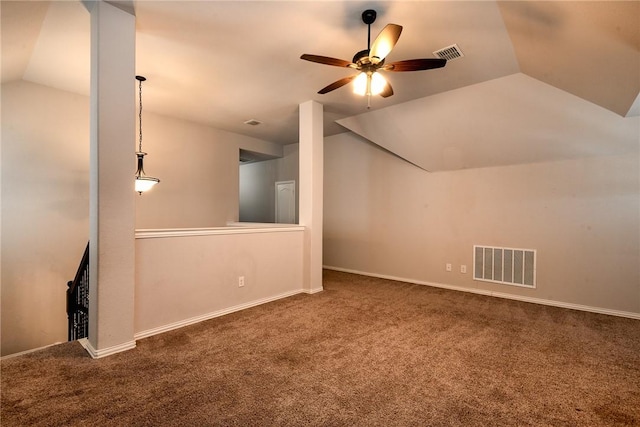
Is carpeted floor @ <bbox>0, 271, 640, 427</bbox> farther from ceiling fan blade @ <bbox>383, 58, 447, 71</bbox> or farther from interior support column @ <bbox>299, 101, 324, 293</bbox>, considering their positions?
ceiling fan blade @ <bbox>383, 58, 447, 71</bbox>

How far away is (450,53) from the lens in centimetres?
291

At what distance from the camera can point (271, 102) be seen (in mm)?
4332

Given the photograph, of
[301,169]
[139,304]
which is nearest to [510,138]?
[301,169]

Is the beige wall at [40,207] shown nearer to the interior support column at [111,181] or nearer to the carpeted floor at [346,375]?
the carpeted floor at [346,375]

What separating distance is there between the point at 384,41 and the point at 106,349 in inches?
123

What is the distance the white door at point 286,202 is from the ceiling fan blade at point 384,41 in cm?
465

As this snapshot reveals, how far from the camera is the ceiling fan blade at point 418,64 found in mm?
2268

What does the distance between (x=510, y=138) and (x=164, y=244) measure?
423 cm

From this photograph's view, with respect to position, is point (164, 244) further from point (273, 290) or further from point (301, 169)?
point (301, 169)

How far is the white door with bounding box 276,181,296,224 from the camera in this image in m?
6.81

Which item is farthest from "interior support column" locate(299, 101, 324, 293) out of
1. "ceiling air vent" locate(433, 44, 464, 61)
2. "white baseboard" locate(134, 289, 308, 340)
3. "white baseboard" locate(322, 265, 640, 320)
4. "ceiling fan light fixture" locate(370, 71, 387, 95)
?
"ceiling air vent" locate(433, 44, 464, 61)

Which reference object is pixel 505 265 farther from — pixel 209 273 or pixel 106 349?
pixel 106 349

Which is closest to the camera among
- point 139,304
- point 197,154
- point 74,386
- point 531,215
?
point 74,386

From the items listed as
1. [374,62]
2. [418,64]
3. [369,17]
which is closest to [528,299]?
[418,64]
